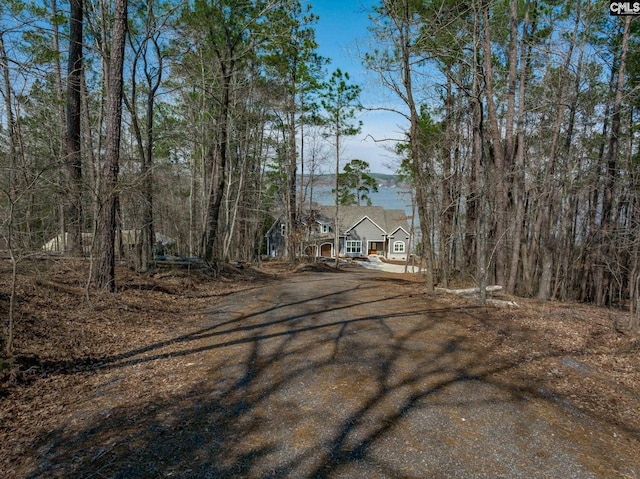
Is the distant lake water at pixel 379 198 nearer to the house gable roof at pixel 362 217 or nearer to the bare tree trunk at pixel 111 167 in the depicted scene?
the house gable roof at pixel 362 217

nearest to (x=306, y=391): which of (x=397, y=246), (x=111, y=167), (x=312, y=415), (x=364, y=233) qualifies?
(x=312, y=415)

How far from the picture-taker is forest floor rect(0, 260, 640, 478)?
3.21 metres

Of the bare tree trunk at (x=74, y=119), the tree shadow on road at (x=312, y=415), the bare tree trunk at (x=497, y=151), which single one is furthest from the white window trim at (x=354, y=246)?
the tree shadow on road at (x=312, y=415)

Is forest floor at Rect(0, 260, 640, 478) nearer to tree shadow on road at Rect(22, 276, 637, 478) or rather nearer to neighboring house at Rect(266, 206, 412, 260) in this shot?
tree shadow on road at Rect(22, 276, 637, 478)

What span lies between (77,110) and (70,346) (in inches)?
275

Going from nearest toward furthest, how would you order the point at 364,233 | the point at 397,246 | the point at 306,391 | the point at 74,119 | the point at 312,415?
the point at 312,415 → the point at 306,391 → the point at 74,119 → the point at 364,233 → the point at 397,246

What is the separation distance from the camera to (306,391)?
4.39m

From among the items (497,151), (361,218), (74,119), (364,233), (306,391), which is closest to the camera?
(306,391)

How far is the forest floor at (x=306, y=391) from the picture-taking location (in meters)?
3.21

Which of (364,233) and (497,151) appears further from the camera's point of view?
(364,233)

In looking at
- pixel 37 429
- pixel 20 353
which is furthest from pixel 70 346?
pixel 37 429

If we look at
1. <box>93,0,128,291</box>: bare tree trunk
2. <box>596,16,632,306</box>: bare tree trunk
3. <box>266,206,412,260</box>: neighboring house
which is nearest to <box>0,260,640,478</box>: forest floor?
<box>93,0,128,291</box>: bare tree trunk

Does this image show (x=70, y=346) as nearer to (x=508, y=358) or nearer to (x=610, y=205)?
(x=508, y=358)

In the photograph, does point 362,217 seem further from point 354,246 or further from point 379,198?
point 379,198
